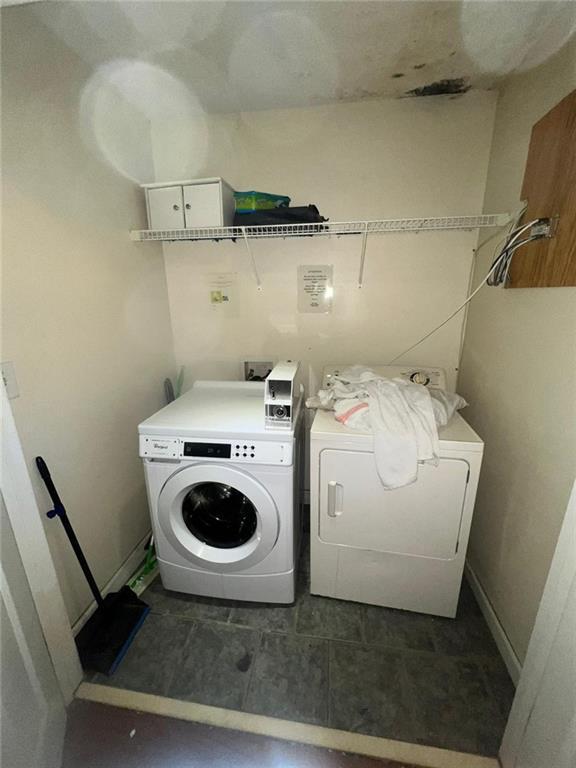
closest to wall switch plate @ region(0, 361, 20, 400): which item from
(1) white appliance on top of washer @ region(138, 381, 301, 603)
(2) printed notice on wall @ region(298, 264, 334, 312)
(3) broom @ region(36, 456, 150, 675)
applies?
(3) broom @ region(36, 456, 150, 675)

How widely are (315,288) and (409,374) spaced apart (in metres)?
0.78

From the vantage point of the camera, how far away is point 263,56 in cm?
132

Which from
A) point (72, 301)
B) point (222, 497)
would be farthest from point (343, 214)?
point (222, 497)

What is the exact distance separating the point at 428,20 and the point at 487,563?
2.32 m

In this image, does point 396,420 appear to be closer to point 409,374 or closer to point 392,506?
point 392,506

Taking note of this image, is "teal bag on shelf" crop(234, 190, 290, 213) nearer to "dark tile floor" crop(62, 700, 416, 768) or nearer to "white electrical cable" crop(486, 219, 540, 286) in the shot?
"white electrical cable" crop(486, 219, 540, 286)

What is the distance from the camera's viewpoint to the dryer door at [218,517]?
1314 millimetres

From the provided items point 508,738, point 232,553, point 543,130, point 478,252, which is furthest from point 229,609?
point 543,130

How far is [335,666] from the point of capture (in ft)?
4.29

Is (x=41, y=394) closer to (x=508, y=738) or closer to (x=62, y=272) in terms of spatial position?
(x=62, y=272)

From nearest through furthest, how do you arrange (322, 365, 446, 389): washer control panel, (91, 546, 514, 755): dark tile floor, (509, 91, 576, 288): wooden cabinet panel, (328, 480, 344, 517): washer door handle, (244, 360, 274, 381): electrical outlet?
(509, 91, 576, 288): wooden cabinet panel
(91, 546, 514, 755): dark tile floor
(328, 480, 344, 517): washer door handle
(322, 365, 446, 389): washer control panel
(244, 360, 274, 381): electrical outlet

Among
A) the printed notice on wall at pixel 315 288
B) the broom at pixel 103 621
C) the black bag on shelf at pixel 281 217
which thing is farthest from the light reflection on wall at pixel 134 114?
the broom at pixel 103 621

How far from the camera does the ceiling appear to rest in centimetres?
108

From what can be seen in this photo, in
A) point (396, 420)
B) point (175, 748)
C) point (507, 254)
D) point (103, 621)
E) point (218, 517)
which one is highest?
point (507, 254)
